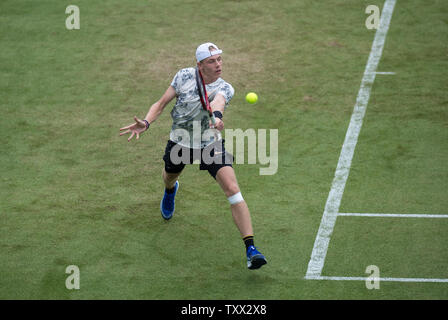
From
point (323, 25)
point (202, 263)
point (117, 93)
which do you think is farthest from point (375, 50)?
point (202, 263)

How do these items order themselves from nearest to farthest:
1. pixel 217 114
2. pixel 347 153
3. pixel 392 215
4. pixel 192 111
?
1. pixel 217 114
2. pixel 192 111
3. pixel 392 215
4. pixel 347 153

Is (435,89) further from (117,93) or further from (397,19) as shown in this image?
(117,93)

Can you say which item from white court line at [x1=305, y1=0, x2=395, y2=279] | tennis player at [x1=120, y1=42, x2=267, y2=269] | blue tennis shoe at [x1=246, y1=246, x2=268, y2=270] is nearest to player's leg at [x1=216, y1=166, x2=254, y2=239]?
tennis player at [x1=120, y1=42, x2=267, y2=269]

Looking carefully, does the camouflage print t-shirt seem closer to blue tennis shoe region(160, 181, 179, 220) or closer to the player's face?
the player's face

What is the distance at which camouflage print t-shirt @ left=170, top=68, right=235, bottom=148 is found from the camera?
339 inches

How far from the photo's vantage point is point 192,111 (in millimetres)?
8641

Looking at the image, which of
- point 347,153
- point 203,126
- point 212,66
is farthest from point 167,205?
point 347,153

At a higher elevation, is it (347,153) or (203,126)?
(203,126)

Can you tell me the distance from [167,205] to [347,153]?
3.20 metres

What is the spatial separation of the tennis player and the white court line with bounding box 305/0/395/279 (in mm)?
1001

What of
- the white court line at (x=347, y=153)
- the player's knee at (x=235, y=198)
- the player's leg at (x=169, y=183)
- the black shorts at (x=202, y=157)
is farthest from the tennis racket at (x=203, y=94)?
the white court line at (x=347, y=153)

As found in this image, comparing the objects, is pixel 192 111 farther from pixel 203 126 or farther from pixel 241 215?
pixel 241 215

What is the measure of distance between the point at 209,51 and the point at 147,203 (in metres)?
2.63
